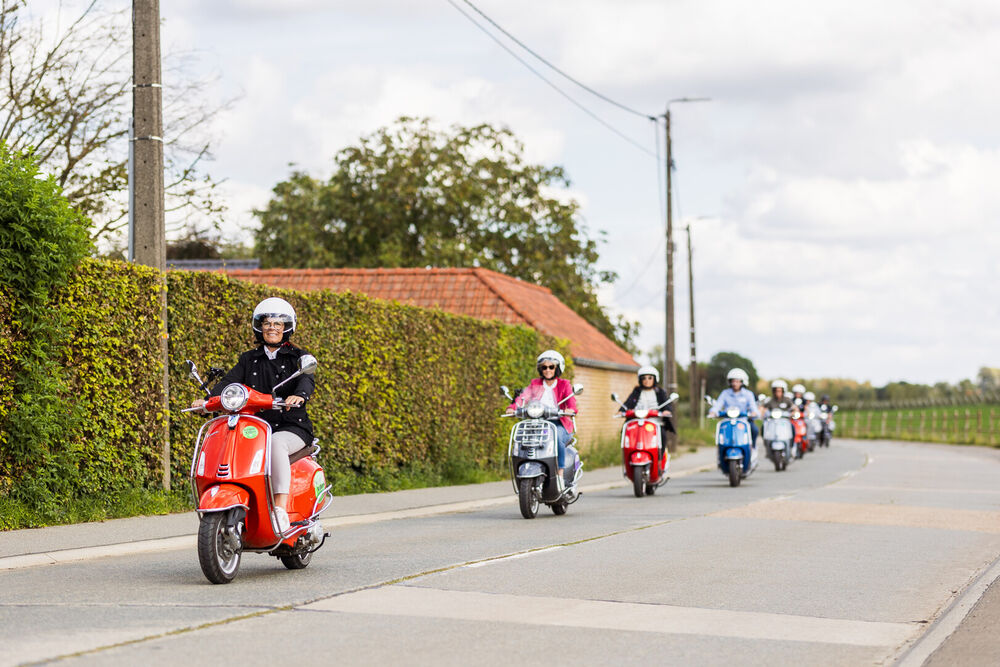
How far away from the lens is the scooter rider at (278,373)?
31.7 ft

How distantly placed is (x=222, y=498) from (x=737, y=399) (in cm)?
1572

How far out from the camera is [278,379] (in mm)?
9750

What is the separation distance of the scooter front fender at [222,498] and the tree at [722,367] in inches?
4570

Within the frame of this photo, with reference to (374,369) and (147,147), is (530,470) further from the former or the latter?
(147,147)

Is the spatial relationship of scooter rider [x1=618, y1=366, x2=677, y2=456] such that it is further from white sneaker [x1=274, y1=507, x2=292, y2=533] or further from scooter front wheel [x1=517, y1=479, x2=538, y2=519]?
white sneaker [x1=274, y1=507, x2=292, y2=533]

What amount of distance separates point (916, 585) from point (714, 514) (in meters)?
6.61

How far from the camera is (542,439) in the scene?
15.6 metres

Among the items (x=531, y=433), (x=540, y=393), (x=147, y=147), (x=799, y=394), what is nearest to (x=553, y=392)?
(x=540, y=393)

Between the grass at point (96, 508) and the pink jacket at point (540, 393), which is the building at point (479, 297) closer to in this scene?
the pink jacket at point (540, 393)

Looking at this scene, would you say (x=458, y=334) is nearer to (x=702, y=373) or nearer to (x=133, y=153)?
(x=133, y=153)

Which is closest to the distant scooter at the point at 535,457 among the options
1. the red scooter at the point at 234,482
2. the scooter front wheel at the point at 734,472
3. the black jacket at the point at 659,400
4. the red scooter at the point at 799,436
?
the black jacket at the point at 659,400

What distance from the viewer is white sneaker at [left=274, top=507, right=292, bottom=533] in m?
9.44

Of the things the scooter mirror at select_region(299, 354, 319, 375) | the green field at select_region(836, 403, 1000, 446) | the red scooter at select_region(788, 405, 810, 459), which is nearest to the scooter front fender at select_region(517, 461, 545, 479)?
the scooter mirror at select_region(299, 354, 319, 375)

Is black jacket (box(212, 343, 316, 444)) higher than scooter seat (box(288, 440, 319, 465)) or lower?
higher
